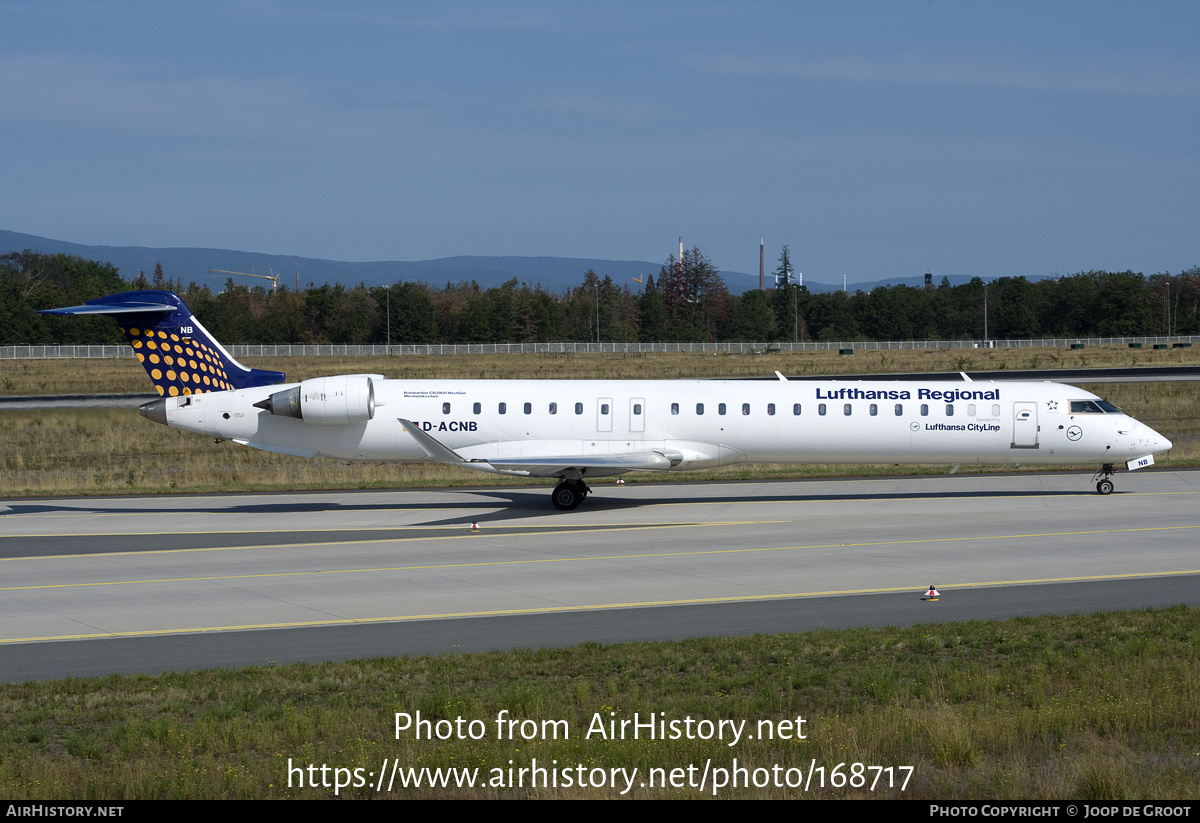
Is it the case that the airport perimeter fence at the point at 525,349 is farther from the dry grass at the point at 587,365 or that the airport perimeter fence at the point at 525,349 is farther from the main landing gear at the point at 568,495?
the main landing gear at the point at 568,495

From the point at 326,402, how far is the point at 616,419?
22.4 feet

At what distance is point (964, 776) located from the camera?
9.17 m

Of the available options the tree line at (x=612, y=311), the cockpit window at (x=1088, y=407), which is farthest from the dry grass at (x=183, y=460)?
the tree line at (x=612, y=311)

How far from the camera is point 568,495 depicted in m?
26.8

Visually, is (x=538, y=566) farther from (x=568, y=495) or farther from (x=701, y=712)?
(x=701, y=712)

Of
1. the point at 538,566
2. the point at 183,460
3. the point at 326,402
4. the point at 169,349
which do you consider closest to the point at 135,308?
the point at 169,349

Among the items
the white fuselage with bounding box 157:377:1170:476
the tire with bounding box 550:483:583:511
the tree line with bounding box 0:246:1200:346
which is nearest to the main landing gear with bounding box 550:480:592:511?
the tire with bounding box 550:483:583:511

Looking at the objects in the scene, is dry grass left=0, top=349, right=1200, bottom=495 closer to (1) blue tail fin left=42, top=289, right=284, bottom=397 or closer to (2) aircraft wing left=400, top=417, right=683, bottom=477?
(1) blue tail fin left=42, top=289, right=284, bottom=397

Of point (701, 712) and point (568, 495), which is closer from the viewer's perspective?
point (701, 712)

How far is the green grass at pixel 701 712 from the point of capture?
905cm

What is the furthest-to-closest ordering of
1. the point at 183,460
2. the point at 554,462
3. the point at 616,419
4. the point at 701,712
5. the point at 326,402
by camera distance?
the point at 183,460, the point at 616,419, the point at 326,402, the point at 554,462, the point at 701,712

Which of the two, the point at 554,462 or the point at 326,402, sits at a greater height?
the point at 326,402

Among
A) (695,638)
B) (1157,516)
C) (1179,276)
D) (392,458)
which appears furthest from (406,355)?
(1179,276)

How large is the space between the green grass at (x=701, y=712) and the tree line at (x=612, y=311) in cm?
10422
